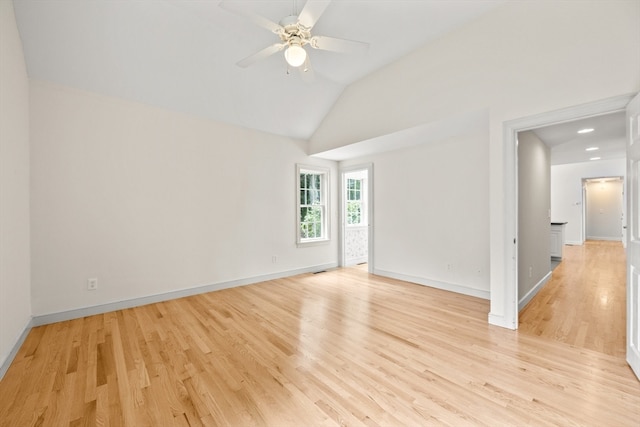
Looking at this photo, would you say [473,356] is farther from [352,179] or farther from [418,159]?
[352,179]

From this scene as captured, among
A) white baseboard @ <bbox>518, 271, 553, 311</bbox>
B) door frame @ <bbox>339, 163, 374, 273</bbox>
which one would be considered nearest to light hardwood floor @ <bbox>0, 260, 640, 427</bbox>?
white baseboard @ <bbox>518, 271, 553, 311</bbox>

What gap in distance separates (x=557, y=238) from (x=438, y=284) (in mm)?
4255

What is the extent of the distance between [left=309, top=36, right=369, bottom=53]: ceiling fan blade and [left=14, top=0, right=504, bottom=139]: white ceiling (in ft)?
2.05

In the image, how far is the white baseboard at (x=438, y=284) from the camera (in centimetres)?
389

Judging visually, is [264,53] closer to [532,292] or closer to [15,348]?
[15,348]

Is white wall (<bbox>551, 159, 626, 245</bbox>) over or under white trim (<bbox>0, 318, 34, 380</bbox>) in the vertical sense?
over

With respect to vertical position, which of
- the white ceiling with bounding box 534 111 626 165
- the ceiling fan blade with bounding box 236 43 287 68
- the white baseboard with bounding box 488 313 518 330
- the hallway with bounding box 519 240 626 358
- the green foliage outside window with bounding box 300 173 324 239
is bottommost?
the hallway with bounding box 519 240 626 358

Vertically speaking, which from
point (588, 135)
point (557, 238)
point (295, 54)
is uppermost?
point (295, 54)

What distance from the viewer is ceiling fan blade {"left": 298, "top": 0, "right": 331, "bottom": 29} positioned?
1.96m

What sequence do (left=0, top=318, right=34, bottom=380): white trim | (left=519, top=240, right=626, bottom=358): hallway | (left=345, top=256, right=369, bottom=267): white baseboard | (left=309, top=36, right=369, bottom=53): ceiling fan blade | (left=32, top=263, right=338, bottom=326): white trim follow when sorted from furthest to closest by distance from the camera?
(left=345, top=256, right=369, bottom=267): white baseboard
(left=32, top=263, right=338, bottom=326): white trim
(left=519, top=240, right=626, bottom=358): hallway
(left=309, top=36, right=369, bottom=53): ceiling fan blade
(left=0, top=318, right=34, bottom=380): white trim

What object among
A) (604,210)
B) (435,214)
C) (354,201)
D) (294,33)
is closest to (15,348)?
(294,33)

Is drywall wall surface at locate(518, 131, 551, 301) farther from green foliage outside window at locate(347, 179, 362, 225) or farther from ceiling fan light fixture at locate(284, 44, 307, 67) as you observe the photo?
green foliage outside window at locate(347, 179, 362, 225)

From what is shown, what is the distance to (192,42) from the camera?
3201 mm

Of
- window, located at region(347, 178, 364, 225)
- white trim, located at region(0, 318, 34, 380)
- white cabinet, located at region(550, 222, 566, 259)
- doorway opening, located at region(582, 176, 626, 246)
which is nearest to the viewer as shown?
white trim, located at region(0, 318, 34, 380)
